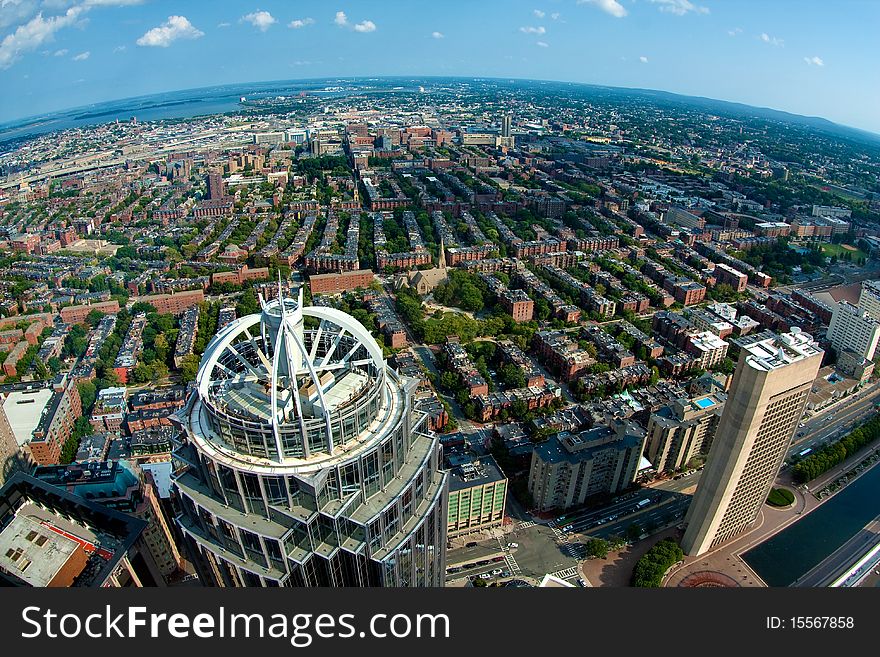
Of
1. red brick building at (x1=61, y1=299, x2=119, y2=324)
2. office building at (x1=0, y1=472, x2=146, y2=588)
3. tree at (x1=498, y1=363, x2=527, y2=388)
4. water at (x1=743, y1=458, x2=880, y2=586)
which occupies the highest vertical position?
office building at (x1=0, y1=472, x2=146, y2=588)

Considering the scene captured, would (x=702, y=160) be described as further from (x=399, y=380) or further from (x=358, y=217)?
(x=399, y=380)

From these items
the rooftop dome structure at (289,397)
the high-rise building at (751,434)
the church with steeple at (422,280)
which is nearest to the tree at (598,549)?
the high-rise building at (751,434)

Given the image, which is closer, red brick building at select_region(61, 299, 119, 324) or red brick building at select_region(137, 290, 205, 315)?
red brick building at select_region(61, 299, 119, 324)

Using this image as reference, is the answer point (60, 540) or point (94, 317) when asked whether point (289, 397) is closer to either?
point (60, 540)

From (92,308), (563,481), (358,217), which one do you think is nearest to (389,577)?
(563,481)

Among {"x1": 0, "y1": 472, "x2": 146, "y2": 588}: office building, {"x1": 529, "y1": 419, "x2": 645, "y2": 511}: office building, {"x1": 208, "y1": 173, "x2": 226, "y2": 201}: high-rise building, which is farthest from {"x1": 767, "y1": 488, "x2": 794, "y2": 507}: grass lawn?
{"x1": 208, "y1": 173, "x2": 226, "y2": 201}: high-rise building

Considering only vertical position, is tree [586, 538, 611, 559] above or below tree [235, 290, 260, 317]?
below

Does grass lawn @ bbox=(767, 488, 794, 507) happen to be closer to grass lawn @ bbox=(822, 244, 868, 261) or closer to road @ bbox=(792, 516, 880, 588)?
road @ bbox=(792, 516, 880, 588)
